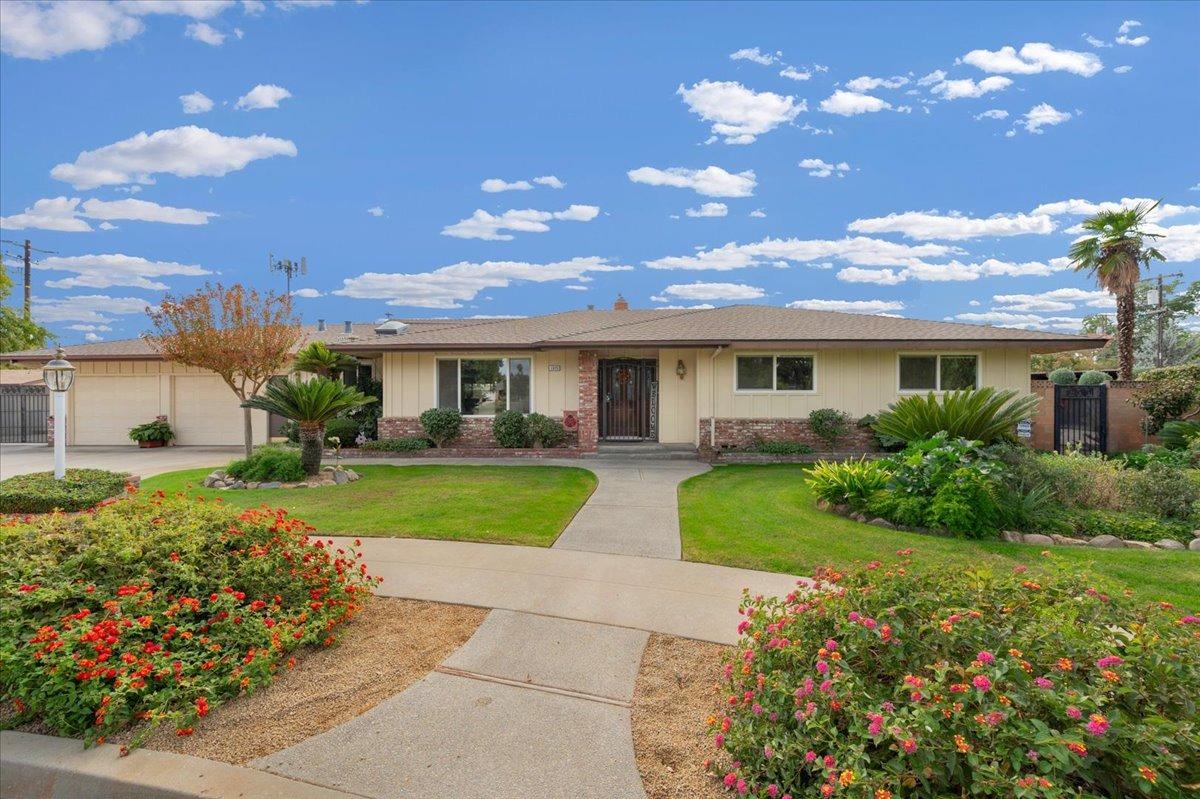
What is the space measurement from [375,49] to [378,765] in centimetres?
1134

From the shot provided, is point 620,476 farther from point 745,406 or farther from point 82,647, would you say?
point 82,647

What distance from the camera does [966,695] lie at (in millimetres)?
2117

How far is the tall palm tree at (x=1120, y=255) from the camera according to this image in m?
17.6

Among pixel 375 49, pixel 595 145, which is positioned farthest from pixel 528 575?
pixel 595 145

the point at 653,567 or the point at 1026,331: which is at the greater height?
the point at 1026,331

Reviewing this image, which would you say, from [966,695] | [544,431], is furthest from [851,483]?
[544,431]

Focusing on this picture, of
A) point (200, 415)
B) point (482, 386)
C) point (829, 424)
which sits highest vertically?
point (482, 386)

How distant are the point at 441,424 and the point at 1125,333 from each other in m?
20.0

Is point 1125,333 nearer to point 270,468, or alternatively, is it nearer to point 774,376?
point 774,376

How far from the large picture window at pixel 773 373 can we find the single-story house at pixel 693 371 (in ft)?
0.08

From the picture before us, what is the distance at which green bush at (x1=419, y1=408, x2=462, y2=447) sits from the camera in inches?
595

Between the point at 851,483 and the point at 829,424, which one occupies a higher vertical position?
the point at 829,424

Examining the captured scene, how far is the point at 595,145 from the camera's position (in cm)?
1452

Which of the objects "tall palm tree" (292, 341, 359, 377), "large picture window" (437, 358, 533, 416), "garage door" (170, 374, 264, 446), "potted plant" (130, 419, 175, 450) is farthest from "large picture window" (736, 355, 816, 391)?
"potted plant" (130, 419, 175, 450)
